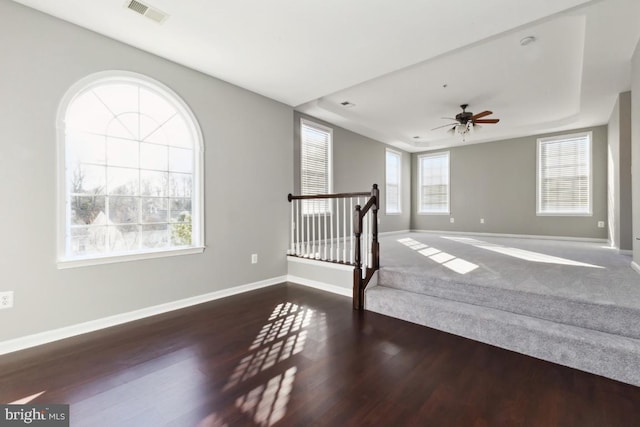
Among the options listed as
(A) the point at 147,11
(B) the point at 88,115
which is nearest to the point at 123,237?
(B) the point at 88,115

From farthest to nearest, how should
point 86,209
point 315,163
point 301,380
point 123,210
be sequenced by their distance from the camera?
1. point 315,163
2. point 123,210
3. point 86,209
4. point 301,380

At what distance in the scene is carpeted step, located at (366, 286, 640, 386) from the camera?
194 centimetres

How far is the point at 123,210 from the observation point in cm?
291

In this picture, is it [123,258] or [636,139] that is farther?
[636,139]

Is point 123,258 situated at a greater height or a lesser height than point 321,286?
greater

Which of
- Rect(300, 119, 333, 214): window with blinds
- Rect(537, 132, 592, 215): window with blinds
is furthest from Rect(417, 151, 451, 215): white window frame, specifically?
Rect(300, 119, 333, 214): window with blinds

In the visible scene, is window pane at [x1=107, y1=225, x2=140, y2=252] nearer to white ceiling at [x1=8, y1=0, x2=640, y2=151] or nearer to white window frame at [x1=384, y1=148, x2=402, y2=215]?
white ceiling at [x1=8, y1=0, x2=640, y2=151]

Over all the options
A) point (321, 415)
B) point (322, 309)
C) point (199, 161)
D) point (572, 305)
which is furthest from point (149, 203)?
point (572, 305)

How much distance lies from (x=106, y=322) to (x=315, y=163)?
3.85m

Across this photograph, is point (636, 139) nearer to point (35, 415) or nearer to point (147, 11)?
point (147, 11)

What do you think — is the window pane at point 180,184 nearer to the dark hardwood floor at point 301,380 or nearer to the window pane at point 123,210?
the window pane at point 123,210

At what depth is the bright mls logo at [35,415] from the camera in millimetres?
1522

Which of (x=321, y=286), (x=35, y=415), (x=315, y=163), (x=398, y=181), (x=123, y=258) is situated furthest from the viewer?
(x=398, y=181)

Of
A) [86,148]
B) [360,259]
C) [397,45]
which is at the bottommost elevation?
[360,259]
